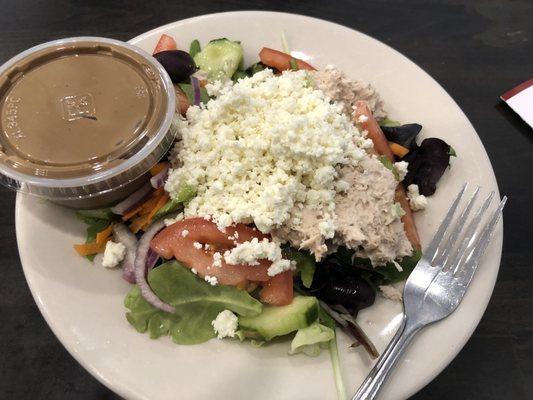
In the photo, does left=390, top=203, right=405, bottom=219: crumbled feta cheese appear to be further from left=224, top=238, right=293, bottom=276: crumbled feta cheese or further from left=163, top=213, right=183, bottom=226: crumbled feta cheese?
left=163, top=213, right=183, bottom=226: crumbled feta cheese

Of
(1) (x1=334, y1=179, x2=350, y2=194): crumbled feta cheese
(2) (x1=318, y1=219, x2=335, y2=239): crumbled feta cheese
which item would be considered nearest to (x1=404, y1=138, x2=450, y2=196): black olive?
(1) (x1=334, y1=179, x2=350, y2=194): crumbled feta cheese

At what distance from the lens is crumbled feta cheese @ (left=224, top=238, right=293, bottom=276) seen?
68.5 inches

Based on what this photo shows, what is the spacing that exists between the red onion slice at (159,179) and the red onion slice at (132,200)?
7 centimetres

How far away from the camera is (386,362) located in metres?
1.68

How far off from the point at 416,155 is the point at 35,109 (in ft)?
5.57

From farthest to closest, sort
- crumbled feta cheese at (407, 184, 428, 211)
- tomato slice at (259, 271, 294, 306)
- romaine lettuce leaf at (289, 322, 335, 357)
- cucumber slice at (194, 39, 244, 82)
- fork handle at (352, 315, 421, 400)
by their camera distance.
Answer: cucumber slice at (194, 39, 244, 82)
crumbled feta cheese at (407, 184, 428, 211)
tomato slice at (259, 271, 294, 306)
romaine lettuce leaf at (289, 322, 335, 357)
fork handle at (352, 315, 421, 400)

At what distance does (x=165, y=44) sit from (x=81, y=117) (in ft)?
2.58

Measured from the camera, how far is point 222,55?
2.38 metres

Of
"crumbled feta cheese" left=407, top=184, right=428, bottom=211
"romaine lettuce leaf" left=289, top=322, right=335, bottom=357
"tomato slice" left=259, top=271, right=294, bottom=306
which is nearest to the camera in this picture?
"romaine lettuce leaf" left=289, top=322, right=335, bottom=357

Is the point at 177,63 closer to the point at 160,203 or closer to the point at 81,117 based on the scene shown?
the point at 81,117

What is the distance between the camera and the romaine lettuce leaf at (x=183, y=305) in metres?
1.81

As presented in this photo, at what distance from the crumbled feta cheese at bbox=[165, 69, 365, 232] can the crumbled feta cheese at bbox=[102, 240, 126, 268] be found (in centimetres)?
33

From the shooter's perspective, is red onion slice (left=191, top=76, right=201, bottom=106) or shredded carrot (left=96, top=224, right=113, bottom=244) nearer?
shredded carrot (left=96, top=224, right=113, bottom=244)

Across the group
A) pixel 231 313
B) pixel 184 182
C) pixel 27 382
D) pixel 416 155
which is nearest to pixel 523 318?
pixel 416 155
